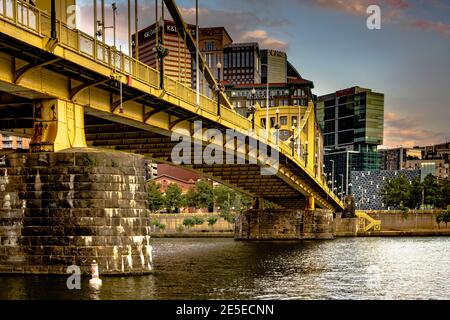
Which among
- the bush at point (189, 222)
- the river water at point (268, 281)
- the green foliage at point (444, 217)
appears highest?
the river water at point (268, 281)

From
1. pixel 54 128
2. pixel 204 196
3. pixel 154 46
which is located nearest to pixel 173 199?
pixel 204 196

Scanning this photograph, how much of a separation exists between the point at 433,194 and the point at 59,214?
13659cm

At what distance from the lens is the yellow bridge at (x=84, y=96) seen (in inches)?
1186

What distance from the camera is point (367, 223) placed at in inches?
5197

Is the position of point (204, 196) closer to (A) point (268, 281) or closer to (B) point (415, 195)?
(B) point (415, 195)

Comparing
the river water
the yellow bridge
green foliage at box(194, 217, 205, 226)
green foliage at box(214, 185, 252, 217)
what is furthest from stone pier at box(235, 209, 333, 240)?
green foliage at box(214, 185, 252, 217)

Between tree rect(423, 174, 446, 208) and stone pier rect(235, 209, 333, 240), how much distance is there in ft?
200

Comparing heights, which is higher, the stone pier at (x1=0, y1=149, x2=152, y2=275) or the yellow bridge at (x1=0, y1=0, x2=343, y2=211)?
the yellow bridge at (x1=0, y1=0, x2=343, y2=211)

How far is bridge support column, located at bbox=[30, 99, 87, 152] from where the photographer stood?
3334cm

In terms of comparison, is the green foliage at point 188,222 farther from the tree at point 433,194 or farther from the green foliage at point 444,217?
the tree at point 433,194

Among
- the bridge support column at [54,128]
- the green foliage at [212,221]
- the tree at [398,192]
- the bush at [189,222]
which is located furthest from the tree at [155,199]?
the bridge support column at [54,128]

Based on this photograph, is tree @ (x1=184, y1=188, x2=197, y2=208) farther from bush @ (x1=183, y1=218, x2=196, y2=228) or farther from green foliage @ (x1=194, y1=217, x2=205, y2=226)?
bush @ (x1=183, y1=218, x2=196, y2=228)

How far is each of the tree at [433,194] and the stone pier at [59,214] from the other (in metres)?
132
